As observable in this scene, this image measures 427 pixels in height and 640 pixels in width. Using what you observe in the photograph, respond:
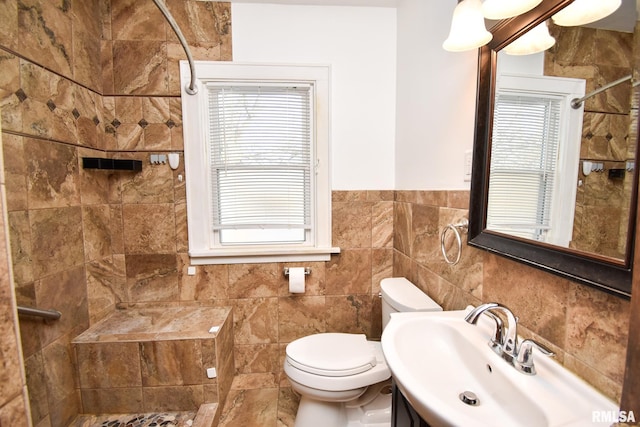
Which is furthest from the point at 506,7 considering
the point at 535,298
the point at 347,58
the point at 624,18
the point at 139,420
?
the point at 139,420

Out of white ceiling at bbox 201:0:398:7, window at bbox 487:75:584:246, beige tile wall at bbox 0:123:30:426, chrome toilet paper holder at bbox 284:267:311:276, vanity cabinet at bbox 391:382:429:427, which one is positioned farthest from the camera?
chrome toilet paper holder at bbox 284:267:311:276

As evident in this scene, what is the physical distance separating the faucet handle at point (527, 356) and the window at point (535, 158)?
0.30m

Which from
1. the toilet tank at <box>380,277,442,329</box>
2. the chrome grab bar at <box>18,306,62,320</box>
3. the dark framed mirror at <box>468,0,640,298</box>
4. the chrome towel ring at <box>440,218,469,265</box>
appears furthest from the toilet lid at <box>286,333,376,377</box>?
the chrome grab bar at <box>18,306,62,320</box>

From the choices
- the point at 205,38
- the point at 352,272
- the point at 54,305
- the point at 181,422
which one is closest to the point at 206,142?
the point at 205,38

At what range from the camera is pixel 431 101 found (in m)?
1.36

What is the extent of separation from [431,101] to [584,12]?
0.71 m

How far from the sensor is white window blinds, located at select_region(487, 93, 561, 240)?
0.76 meters

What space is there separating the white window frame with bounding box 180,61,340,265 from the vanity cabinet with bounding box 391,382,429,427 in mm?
956

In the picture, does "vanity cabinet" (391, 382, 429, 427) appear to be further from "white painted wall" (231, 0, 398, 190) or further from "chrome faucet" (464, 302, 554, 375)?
"white painted wall" (231, 0, 398, 190)

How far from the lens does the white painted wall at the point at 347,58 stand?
1.71 m

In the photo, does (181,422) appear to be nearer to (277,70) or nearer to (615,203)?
(615,203)

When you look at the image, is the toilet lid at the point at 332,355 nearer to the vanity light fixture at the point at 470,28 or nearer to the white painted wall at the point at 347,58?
the white painted wall at the point at 347,58

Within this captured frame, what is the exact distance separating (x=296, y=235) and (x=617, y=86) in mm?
1623

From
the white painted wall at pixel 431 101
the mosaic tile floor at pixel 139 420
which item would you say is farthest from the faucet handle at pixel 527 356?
the mosaic tile floor at pixel 139 420
